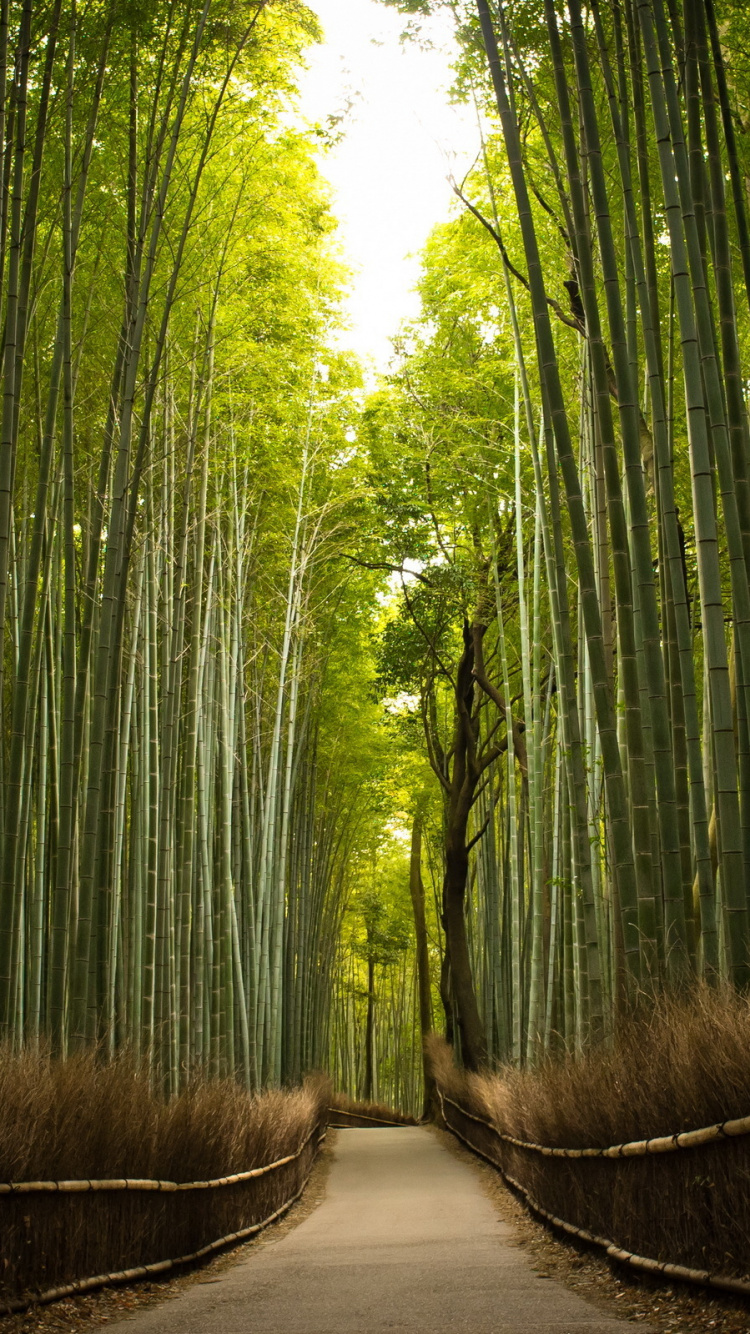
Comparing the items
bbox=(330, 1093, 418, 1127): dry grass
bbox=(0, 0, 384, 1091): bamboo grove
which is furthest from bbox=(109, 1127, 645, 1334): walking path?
bbox=(330, 1093, 418, 1127): dry grass

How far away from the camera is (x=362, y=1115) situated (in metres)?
Answer: 15.2

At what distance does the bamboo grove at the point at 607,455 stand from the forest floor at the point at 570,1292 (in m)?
0.72

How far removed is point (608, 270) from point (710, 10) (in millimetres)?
790

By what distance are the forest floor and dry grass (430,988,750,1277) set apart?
0.26 feet

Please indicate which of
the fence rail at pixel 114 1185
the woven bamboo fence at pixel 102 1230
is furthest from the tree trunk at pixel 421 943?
the woven bamboo fence at pixel 102 1230

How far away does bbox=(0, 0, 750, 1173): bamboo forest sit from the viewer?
130 inches

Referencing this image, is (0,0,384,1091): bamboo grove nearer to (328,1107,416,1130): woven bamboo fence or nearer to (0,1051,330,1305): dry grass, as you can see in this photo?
(0,1051,330,1305): dry grass

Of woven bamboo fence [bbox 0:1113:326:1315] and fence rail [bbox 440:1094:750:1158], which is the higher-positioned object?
fence rail [bbox 440:1094:750:1158]

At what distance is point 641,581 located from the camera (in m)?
3.26

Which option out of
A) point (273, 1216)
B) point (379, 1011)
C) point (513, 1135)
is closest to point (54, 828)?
point (273, 1216)

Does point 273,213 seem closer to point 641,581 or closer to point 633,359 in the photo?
point 633,359

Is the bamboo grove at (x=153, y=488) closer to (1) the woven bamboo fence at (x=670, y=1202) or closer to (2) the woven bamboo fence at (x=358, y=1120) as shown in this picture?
(1) the woven bamboo fence at (x=670, y=1202)

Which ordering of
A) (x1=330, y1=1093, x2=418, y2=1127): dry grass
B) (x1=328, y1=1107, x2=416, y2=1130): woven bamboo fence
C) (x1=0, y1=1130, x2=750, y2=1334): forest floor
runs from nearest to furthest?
(x1=0, y1=1130, x2=750, y2=1334): forest floor → (x1=328, y1=1107, x2=416, y2=1130): woven bamboo fence → (x1=330, y1=1093, x2=418, y2=1127): dry grass

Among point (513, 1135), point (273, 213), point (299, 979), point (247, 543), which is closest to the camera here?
point (513, 1135)
